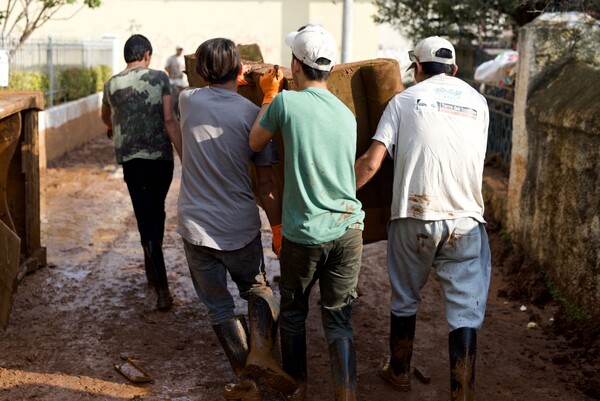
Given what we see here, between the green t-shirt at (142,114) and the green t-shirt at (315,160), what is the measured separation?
6.88ft

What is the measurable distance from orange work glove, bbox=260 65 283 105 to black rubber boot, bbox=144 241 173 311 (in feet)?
6.79

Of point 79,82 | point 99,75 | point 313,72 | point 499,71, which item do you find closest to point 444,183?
point 313,72

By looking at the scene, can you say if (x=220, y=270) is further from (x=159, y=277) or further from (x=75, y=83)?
(x=75, y=83)

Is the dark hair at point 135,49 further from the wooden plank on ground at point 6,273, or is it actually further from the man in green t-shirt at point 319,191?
the man in green t-shirt at point 319,191

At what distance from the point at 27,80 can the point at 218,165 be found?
9065mm

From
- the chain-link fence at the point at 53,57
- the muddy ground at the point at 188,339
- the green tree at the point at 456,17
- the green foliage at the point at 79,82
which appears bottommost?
the muddy ground at the point at 188,339

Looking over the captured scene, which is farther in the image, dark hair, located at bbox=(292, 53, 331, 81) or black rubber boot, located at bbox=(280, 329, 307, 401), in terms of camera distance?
black rubber boot, located at bbox=(280, 329, 307, 401)

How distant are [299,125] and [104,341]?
225 cm

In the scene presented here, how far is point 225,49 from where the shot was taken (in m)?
4.26

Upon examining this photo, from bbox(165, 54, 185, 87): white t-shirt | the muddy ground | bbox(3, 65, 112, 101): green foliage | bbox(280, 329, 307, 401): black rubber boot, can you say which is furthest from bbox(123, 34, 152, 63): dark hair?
bbox(165, 54, 185, 87): white t-shirt

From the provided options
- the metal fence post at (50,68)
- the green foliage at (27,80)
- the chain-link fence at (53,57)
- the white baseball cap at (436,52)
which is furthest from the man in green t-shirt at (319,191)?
the metal fence post at (50,68)

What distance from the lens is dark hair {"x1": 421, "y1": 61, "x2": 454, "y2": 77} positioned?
14.2 feet

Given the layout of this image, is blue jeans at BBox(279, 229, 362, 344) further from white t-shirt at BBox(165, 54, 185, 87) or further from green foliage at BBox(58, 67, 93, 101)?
white t-shirt at BBox(165, 54, 185, 87)

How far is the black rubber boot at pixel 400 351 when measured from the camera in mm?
4523
